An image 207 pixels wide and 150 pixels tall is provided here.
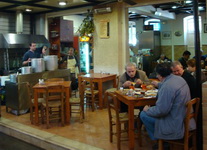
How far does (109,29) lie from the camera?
7.62 m

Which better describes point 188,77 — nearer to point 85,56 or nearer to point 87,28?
point 87,28

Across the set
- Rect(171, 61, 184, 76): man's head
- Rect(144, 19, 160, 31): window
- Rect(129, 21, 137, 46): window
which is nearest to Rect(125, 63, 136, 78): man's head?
Rect(171, 61, 184, 76): man's head

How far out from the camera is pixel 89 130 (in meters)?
4.77

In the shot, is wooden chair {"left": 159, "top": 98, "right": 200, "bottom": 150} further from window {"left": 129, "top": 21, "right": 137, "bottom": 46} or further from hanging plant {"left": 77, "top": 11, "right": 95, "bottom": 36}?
window {"left": 129, "top": 21, "right": 137, "bottom": 46}

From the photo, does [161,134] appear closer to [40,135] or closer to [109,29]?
[40,135]

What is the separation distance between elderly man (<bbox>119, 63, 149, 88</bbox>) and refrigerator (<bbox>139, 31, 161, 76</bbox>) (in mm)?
6366

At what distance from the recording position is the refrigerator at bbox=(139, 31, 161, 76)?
37.8 feet

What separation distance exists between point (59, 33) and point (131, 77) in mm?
5308

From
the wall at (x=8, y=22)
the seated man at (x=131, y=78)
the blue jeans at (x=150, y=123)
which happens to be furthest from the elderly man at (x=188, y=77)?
the wall at (x=8, y=22)

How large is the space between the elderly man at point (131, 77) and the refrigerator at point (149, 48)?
637 centimetres

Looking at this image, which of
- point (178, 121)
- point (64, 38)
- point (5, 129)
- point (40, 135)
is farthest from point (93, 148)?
point (64, 38)

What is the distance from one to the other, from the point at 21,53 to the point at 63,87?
5.14m

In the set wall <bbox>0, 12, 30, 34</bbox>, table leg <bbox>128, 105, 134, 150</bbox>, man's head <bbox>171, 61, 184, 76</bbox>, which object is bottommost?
table leg <bbox>128, 105, 134, 150</bbox>

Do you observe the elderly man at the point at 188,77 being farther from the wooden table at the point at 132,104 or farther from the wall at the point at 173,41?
the wall at the point at 173,41
